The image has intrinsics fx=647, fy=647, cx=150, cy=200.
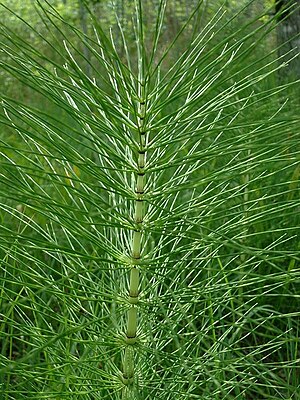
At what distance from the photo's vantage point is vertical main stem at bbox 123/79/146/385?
3.40 feet

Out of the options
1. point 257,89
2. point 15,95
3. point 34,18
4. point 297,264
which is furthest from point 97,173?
point 34,18

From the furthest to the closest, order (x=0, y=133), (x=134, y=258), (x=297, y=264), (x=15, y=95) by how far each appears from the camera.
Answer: (x=15, y=95)
(x=0, y=133)
(x=297, y=264)
(x=134, y=258)

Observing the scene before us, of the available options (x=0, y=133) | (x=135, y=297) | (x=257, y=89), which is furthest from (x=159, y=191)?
(x=0, y=133)

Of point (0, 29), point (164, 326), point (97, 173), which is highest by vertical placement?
point (0, 29)

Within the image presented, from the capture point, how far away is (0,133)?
3.51 metres

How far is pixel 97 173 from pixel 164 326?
265 mm

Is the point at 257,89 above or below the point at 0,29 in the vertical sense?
below

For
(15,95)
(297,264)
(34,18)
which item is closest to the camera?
(297,264)

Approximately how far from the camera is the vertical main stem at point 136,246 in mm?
1035

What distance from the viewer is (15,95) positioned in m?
5.86

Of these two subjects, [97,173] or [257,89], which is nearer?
[97,173]

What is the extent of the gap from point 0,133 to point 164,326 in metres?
2.68

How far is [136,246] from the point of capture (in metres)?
1.12

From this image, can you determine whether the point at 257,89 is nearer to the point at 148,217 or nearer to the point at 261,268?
the point at 261,268
